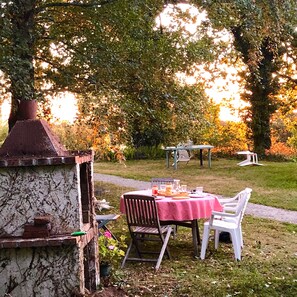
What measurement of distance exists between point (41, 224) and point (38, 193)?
0.29m

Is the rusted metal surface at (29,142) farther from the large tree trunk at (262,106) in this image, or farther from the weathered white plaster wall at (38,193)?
the large tree trunk at (262,106)

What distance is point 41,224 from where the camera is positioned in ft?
13.1

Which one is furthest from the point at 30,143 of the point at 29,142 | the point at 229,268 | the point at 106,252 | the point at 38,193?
the point at 229,268

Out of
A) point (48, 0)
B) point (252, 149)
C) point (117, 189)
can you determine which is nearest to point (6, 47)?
point (48, 0)

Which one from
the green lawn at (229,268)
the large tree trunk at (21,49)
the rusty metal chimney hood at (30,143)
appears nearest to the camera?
the rusty metal chimney hood at (30,143)

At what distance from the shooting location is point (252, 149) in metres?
22.5

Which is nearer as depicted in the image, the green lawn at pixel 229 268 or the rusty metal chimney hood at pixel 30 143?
the rusty metal chimney hood at pixel 30 143

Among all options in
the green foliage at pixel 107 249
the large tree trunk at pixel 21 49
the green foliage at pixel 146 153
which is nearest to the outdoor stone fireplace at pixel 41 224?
the green foliage at pixel 107 249

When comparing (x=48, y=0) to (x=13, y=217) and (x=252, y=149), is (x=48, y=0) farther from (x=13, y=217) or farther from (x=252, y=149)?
(x=252, y=149)

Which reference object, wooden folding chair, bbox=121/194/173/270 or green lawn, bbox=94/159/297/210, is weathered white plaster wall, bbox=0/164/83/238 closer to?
wooden folding chair, bbox=121/194/173/270

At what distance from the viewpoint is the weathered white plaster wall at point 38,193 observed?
13.4 ft

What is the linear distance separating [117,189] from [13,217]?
31.4 feet

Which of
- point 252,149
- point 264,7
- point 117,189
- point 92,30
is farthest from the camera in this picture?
point 252,149

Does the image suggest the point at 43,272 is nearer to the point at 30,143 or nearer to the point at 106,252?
the point at 30,143
